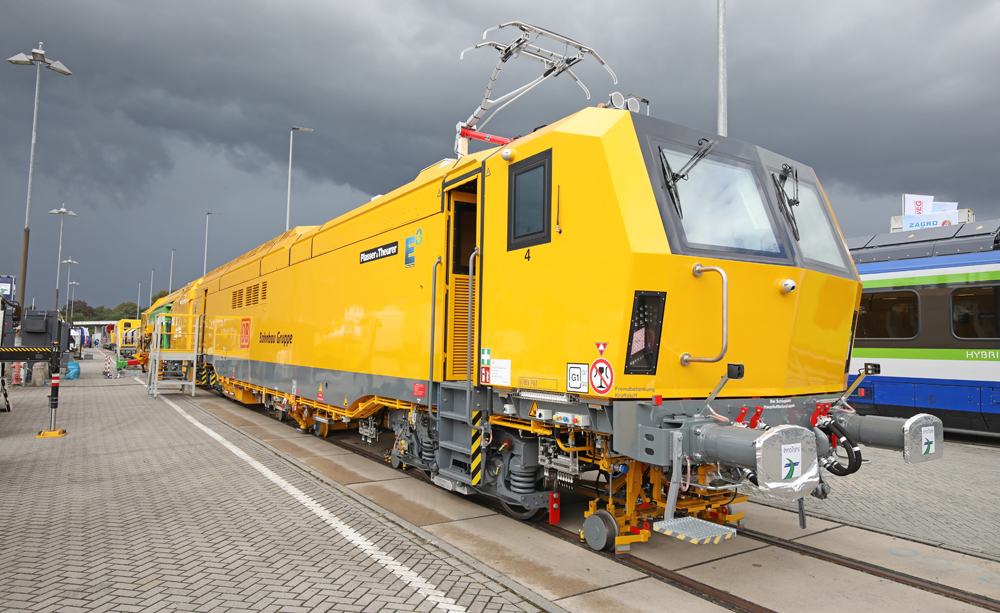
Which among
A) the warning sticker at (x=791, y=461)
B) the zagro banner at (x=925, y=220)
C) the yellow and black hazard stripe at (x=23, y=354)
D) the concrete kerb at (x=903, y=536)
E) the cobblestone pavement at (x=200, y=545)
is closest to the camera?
the warning sticker at (x=791, y=461)

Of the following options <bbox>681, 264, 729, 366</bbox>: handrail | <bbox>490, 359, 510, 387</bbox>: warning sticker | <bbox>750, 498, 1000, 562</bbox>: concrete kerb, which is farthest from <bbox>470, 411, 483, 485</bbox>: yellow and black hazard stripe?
<bbox>750, 498, 1000, 562</bbox>: concrete kerb

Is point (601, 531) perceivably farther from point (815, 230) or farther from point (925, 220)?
point (925, 220)

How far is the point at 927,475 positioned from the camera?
772cm

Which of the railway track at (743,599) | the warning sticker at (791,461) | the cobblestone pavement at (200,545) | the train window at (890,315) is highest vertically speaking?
the train window at (890,315)

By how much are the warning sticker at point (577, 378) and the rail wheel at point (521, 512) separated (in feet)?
5.38

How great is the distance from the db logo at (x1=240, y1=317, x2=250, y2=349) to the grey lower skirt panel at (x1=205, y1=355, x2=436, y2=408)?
356 millimetres

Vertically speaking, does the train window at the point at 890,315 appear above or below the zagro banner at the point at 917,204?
below

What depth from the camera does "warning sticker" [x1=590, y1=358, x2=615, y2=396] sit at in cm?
404

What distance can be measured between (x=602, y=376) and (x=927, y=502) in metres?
4.81

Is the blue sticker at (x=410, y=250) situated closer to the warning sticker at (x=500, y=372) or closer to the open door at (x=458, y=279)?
the open door at (x=458, y=279)

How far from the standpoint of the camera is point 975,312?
9750mm

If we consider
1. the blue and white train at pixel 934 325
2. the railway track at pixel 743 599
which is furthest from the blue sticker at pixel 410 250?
the blue and white train at pixel 934 325

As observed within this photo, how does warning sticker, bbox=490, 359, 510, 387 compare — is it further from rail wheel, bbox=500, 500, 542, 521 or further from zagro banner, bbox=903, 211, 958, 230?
zagro banner, bbox=903, 211, 958, 230

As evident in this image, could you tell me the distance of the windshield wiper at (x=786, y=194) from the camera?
4.86 m
